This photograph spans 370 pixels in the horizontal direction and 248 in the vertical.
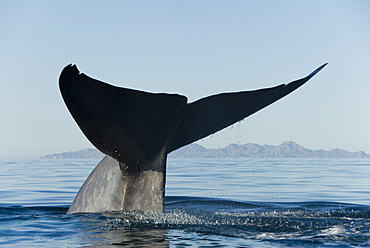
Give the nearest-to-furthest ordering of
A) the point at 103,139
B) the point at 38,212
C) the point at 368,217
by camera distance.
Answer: the point at 103,139 < the point at 368,217 < the point at 38,212

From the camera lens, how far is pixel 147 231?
5.89 metres

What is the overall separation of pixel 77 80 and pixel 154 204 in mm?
1959

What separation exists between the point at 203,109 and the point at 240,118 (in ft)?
1.30

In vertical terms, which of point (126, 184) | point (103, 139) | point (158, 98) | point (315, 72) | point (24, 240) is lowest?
point (24, 240)

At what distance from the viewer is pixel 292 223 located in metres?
6.48

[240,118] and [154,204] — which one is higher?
[240,118]

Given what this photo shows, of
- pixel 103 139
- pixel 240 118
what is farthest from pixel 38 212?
pixel 240 118

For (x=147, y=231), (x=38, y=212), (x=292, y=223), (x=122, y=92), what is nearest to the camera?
(x=122, y=92)

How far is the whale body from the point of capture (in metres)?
5.15

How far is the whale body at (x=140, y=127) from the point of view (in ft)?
16.9

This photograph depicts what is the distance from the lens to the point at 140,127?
5.60 metres

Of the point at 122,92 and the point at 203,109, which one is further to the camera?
the point at 203,109

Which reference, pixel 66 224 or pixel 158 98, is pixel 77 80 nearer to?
pixel 158 98

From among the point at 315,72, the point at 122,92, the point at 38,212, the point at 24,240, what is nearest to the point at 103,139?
the point at 122,92
